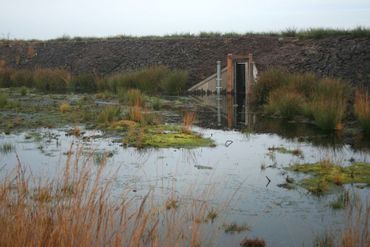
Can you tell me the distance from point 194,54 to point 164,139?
63.8 feet

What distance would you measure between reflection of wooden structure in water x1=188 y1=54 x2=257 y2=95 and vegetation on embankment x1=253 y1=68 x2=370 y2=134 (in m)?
3.61

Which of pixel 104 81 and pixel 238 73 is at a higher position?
pixel 238 73

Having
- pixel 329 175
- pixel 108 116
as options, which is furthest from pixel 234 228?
pixel 108 116

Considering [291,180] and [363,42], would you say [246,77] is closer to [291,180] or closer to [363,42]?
[363,42]

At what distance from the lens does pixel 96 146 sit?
1074 cm

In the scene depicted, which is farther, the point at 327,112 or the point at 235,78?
the point at 235,78

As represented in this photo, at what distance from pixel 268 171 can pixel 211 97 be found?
603 inches

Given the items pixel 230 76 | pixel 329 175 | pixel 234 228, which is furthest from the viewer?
pixel 230 76

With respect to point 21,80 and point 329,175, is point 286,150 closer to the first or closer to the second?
point 329,175

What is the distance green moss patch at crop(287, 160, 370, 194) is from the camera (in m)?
8.02

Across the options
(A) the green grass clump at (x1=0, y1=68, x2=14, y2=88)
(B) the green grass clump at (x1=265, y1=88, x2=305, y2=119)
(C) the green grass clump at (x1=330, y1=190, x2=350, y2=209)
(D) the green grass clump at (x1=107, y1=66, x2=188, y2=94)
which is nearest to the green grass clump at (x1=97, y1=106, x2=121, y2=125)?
(B) the green grass clump at (x1=265, y1=88, x2=305, y2=119)

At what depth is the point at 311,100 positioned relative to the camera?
16.8m

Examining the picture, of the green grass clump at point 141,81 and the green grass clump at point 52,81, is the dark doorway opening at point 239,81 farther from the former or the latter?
the green grass clump at point 52,81

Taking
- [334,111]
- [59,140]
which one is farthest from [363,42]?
[59,140]
